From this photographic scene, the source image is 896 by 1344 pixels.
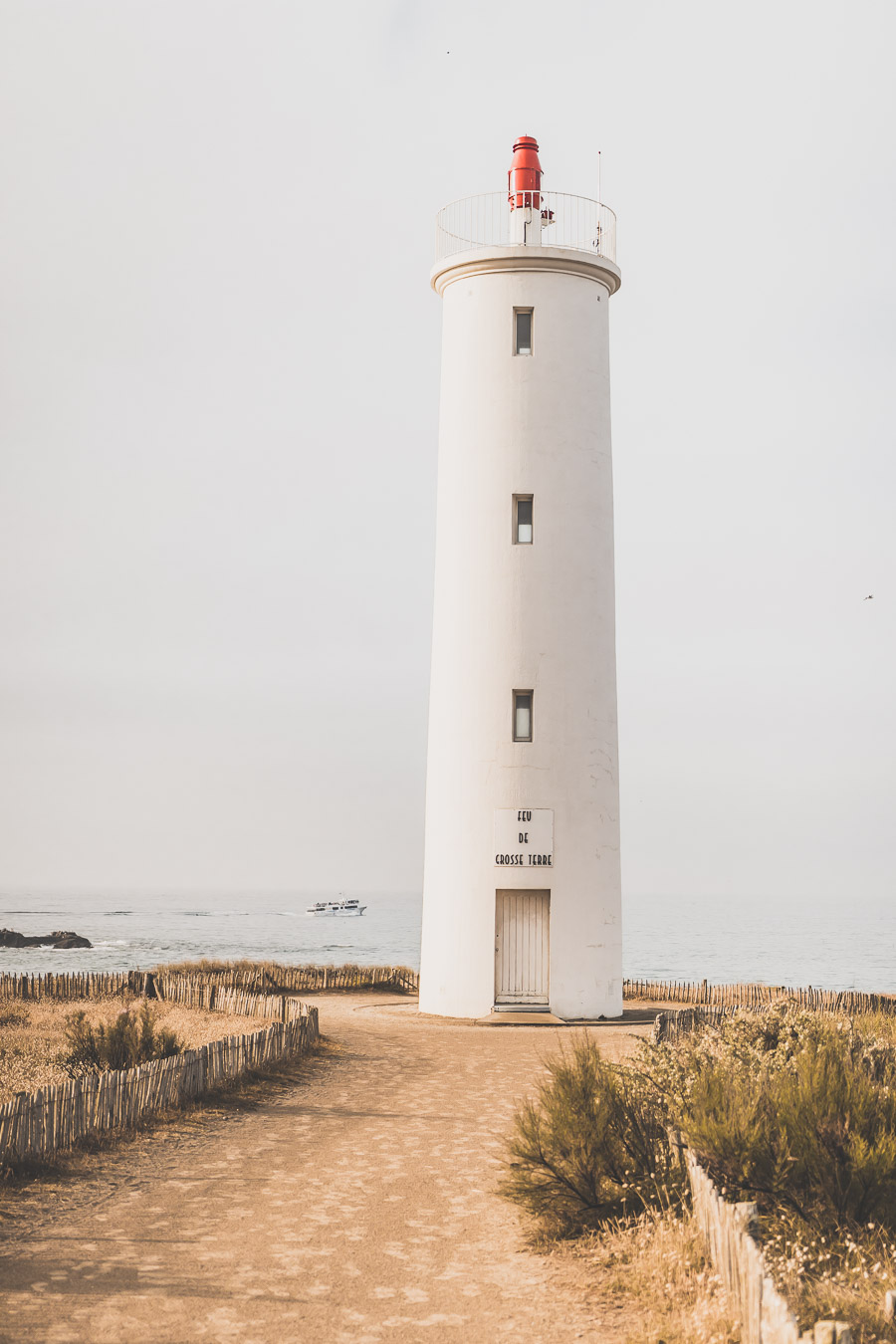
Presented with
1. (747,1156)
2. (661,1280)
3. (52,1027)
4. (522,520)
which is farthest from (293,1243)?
(522,520)

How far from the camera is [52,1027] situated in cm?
1838

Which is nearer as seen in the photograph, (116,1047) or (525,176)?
(116,1047)

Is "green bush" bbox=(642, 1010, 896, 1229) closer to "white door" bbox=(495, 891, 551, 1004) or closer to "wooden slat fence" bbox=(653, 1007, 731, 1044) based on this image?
"wooden slat fence" bbox=(653, 1007, 731, 1044)

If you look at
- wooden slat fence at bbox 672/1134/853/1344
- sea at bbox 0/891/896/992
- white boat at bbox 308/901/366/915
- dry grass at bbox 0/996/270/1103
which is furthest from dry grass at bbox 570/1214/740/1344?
white boat at bbox 308/901/366/915

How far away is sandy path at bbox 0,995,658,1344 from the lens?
6.30 metres

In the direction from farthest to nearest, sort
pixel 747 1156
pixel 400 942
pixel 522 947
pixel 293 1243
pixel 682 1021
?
1. pixel 400 942
2. pixel 522 947
3. pixel 682 1021
4. pixel 293 1243
5. pixel 747 1156

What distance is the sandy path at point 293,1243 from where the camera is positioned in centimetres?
630

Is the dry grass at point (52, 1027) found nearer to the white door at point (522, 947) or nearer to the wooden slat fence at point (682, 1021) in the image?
the white door at point (522, 947)

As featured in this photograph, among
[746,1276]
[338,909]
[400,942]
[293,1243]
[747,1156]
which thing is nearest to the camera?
[746,1276]

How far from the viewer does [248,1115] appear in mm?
11789

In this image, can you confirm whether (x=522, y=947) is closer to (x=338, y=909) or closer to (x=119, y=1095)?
(x=119, y=1095)

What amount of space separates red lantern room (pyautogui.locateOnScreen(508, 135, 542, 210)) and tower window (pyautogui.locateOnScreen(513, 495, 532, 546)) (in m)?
5.49

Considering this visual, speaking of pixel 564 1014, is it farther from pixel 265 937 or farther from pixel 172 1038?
pixel 265 937

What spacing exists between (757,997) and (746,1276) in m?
21.2
